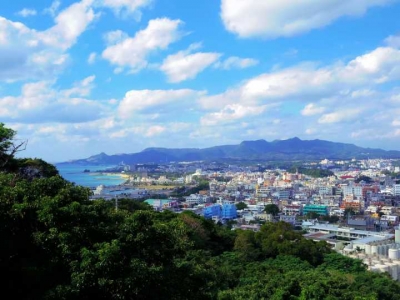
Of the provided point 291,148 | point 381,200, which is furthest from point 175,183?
point 291,148

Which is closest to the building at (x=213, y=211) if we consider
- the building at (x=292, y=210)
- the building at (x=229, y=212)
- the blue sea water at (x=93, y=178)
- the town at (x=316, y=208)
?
the town at (x=316, y=208)

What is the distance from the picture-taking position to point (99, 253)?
4133mm

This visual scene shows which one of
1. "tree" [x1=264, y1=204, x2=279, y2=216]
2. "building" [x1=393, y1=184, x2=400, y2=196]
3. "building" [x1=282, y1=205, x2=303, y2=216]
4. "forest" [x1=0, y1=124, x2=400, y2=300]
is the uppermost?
"forest" [x1=0, y1=124, x2=400, y2=300]

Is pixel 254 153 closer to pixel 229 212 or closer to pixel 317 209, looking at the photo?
pixel 317 209

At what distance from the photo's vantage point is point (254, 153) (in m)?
171

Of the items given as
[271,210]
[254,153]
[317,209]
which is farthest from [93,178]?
[254,153]

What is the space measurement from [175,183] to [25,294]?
210ft

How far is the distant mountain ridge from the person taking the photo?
498 ft

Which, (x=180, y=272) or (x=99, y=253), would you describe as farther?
(x=180, y=272)

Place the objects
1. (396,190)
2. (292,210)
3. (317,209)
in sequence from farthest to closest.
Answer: (396,190) → (292,210) → (317,209)

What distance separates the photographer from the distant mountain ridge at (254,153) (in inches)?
5974

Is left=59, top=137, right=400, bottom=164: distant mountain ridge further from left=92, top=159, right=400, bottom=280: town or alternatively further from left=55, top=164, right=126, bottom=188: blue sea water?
left=92, top=159, right=400, bottom=280: town

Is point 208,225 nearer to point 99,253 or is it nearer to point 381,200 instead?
point 99,253

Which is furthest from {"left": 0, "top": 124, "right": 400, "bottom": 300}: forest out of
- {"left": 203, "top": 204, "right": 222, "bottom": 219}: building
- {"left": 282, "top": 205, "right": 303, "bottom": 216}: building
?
{"left": 282, "top": 205, "right": 303, "bottom": 216}: building
